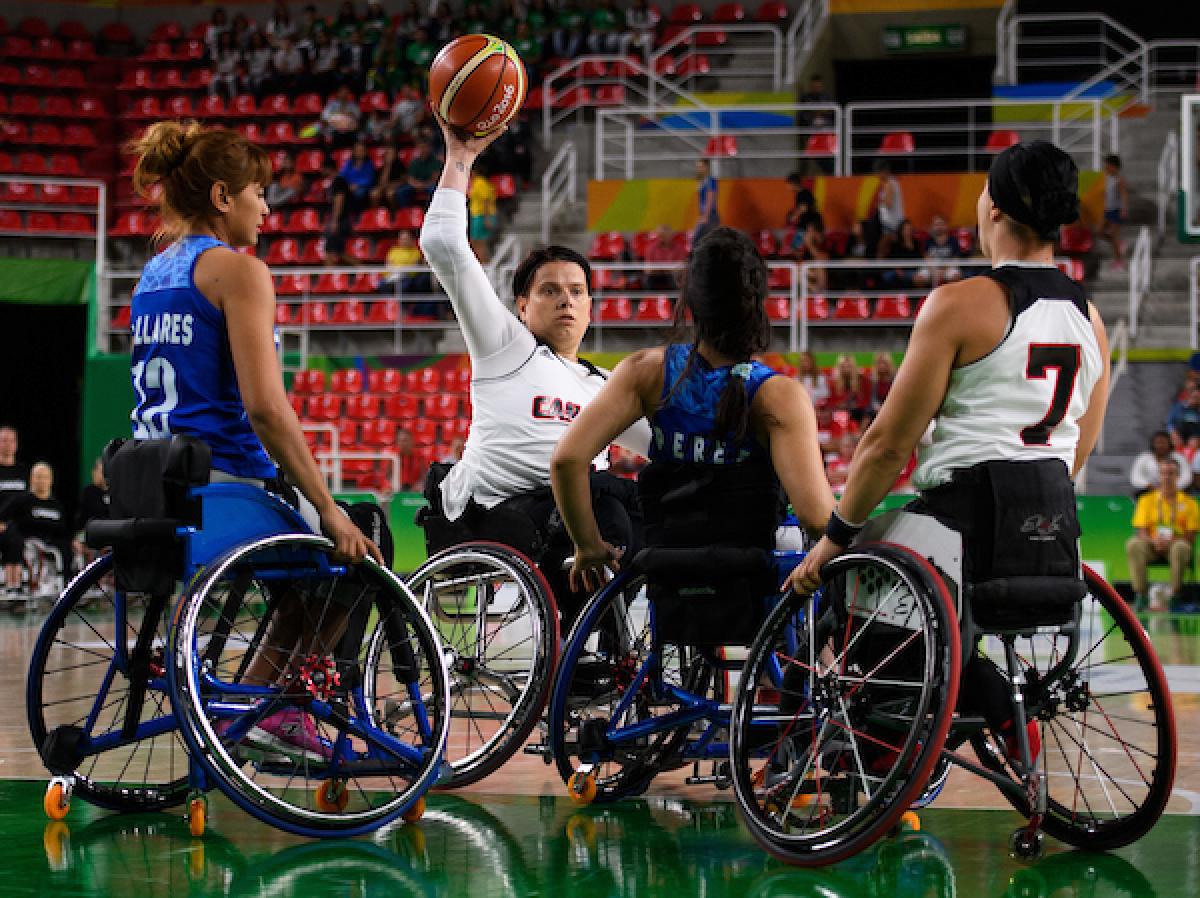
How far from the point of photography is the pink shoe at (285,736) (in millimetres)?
4207

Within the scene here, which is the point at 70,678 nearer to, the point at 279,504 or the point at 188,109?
the point at 279,504

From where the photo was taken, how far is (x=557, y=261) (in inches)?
213

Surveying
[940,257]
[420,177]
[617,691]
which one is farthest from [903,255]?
[617,691]

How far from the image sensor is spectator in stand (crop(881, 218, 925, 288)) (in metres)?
17.7

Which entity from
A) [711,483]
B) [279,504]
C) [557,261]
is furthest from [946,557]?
[557,261]

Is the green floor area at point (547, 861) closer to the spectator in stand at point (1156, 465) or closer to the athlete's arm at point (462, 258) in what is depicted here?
the athlete's arm at point (462, 258)

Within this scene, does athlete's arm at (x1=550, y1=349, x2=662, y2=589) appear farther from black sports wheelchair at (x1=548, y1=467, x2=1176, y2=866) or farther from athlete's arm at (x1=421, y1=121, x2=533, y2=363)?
athlete's arm at (x1=421, y1=121, x2=533, y2=363)

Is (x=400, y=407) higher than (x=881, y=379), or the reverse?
(x=881, y=379)

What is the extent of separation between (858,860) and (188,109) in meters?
22.0

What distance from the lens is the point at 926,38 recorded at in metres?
23.9

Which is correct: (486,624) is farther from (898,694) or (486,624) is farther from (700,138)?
(700,138)

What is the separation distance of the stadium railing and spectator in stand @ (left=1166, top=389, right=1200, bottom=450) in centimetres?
605

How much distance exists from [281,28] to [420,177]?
5.83 m

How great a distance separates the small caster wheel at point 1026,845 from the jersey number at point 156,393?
95.8 inches
